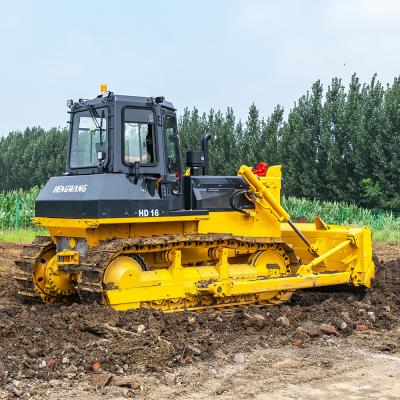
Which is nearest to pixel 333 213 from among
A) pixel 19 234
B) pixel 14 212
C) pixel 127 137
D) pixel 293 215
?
pixel 293 215

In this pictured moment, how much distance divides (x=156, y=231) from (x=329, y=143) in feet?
97.5

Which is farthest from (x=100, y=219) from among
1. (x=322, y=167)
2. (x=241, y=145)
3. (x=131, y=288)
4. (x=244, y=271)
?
(x=241, y=145)

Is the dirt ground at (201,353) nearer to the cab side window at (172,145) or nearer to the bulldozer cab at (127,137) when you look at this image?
the bulldozer cab at (127,137)

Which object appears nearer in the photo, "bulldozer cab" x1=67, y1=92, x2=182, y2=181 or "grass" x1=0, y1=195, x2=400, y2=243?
"bulldozer cab" x1=67, y1=92, x2=182, y2=181

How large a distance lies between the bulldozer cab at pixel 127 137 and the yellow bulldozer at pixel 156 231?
0.04 feet

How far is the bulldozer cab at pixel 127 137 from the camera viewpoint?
8.05 meters

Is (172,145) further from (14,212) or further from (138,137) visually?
(14,212)

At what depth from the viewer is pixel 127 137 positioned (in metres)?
8.12

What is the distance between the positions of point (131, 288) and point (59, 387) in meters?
2.29

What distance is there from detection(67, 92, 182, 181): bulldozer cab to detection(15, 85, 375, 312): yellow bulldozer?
0.04 feet

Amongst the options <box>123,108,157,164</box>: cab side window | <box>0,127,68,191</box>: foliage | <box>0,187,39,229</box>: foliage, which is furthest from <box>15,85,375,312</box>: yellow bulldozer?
<box>0,127,68,191</box>: foliage

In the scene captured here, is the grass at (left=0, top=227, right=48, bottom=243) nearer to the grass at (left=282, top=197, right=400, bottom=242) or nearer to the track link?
the track link

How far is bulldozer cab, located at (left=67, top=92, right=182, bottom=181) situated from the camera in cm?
805

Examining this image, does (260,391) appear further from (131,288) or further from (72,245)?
(72,245)
